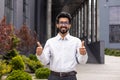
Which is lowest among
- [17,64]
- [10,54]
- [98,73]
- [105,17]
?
[98,73]

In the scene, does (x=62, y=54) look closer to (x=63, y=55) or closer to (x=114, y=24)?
(x=63, y=55)

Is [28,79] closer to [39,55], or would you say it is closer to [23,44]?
[39,55]

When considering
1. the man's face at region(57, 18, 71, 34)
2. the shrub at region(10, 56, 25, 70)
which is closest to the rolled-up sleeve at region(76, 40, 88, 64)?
the man's face at region(57, 18, 71, 34)

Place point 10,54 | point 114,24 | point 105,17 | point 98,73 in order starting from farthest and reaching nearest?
point 114,24
point 105,17
point 98,73
point 10,54

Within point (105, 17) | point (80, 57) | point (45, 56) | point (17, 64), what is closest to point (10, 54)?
point (17, 64)

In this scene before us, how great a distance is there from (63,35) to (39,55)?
392 mm

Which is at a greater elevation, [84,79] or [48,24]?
[48,24]

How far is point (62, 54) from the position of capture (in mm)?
4934

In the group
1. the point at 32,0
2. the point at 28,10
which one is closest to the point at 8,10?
the point at 28,10

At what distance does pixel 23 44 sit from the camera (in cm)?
2806

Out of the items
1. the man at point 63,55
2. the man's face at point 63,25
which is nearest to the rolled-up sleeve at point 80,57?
the man at point 63,55

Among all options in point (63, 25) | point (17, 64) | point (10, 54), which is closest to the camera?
point (63, 25)

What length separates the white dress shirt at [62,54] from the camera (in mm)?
4938

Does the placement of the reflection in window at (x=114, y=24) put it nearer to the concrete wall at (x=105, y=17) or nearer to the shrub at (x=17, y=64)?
the concrete wall at (x=105, y=17)
